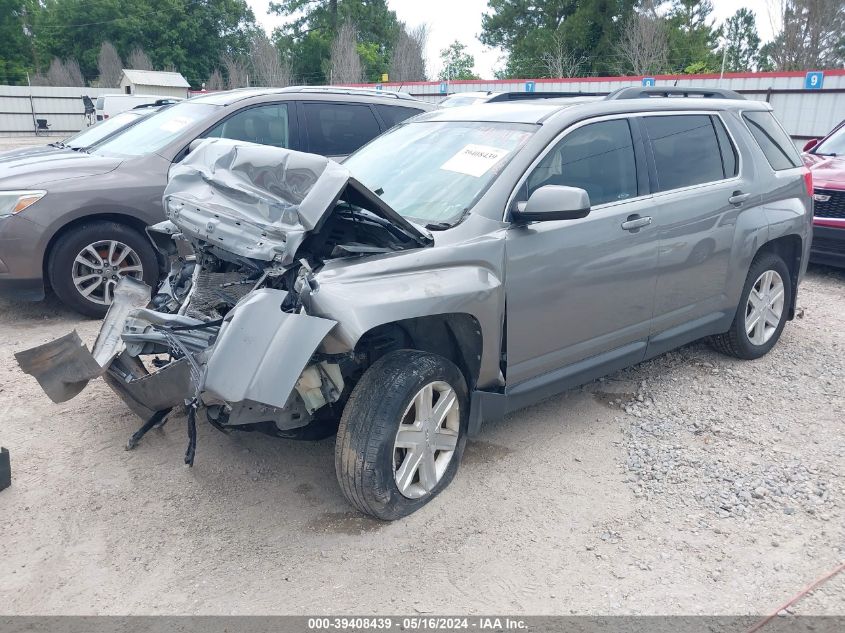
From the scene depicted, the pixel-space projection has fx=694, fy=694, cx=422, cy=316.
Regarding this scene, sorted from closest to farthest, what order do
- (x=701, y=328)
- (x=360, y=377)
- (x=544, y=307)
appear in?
(x=360, y=377) < (x=544, y=307) < (x=701, y=328)

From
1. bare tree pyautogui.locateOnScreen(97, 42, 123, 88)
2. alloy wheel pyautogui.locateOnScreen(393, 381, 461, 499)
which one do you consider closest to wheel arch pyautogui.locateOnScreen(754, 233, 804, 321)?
alloy wheel pyautogui.locateOnScreen(393, 381, 461, 499)

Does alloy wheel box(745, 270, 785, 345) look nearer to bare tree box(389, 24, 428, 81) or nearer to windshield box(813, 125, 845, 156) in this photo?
windshield box(813, 125, 845, 156)

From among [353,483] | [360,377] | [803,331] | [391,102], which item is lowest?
[803,331]

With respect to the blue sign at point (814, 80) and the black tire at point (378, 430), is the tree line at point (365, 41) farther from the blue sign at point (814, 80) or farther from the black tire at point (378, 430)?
the black tire at point (378, 430)

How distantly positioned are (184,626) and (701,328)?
3628 mm

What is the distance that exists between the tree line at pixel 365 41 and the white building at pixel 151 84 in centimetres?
273

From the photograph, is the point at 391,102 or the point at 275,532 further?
the point at 391,102

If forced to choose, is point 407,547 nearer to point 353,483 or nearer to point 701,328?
point 353,483

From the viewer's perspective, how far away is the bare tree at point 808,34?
22656 mm

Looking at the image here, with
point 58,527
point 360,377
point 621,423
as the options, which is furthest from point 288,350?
point 621,423

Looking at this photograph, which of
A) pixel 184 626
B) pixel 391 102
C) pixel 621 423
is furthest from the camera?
pixel 391 102

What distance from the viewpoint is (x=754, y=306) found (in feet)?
16.8

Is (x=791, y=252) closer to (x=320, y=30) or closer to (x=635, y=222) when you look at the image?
(x=635, y=222)

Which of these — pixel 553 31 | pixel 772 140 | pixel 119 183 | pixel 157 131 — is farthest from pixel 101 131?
pixel 553 31
